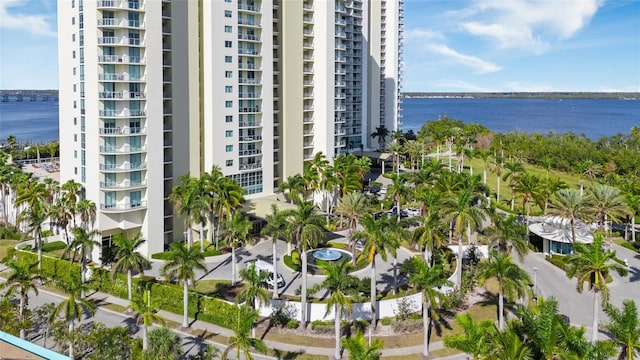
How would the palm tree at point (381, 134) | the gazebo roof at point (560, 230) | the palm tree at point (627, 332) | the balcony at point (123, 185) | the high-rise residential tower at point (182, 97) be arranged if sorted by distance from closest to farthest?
the palm tree at point (627, 332)
the high-rise residential tower at point (182, 97)
the balcony at point (123, 185)
the gazebo roof at point (560, 230)
the palm tree at point (381, 134)

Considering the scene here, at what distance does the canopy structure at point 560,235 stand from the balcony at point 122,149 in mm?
47372

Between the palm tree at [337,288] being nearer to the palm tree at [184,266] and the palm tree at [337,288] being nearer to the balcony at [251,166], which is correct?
the palm tree at [184,266]

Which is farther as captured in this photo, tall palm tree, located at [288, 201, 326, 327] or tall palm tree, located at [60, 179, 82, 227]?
tall palm tree, located at [60, 179, 82, 227]

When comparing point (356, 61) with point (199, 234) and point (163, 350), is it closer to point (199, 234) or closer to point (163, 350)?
point (199, 234)

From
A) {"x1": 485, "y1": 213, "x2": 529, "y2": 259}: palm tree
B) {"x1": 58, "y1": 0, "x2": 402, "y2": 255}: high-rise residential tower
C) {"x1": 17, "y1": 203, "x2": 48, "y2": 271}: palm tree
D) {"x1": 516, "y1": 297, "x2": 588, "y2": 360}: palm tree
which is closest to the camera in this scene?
{"x1": 516, "y1": 297, "x2": 588, "y2": 360}: palm tree

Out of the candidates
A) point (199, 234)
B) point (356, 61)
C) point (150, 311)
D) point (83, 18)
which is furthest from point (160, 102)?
point (356, 61)

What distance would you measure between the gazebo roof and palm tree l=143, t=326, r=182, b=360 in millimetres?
43705

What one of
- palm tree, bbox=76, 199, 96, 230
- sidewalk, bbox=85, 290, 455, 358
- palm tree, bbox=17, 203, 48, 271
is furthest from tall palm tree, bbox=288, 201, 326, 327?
palm tree, bbox=17, 203, 48, 271

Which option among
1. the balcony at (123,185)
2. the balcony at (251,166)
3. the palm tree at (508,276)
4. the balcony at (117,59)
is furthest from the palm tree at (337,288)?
the balcony at (251,166)

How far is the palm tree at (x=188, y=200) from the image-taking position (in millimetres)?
53781

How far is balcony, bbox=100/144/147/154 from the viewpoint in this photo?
56438mm

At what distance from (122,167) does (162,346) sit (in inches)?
1089

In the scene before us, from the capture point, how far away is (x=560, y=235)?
196 feet

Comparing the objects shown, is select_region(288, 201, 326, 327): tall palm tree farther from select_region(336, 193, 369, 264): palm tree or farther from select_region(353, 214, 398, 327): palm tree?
select_region(336, 193, 369, 264): palm tree
